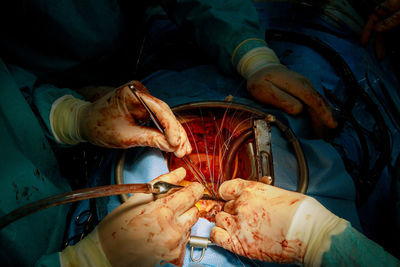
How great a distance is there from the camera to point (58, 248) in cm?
113

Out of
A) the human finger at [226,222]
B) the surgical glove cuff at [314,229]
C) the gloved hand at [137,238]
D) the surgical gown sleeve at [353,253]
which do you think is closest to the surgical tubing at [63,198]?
the gloved hand at [137,238]

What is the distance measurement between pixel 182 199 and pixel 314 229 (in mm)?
582

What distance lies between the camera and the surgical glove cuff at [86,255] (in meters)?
0.86

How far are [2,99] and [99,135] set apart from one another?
0.45 metres

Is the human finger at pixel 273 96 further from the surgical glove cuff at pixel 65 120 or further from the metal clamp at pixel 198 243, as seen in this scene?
the surgical glove cuff at pixel 65 120

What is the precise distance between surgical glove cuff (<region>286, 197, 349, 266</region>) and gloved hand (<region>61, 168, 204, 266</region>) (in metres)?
0.49

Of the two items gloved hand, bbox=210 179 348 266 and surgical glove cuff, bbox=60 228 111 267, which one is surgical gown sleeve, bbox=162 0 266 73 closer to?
gloved hand, bbox=210 179 348 266

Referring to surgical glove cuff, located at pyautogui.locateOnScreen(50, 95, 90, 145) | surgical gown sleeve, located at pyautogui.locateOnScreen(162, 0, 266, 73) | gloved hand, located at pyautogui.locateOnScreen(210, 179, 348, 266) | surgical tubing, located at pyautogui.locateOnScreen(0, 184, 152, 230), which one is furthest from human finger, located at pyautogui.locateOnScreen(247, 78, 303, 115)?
surgical glove cuff, located at pyautogui.locateOnScreen(50, 95, 90, 145)

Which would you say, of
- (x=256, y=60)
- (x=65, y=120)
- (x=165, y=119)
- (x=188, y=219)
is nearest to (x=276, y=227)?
(x=188, y=219)

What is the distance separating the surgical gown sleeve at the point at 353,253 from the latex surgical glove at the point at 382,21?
186cm

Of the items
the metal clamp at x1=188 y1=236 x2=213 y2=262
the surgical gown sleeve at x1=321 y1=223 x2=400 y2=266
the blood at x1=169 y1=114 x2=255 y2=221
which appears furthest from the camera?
the blood at x1=169 y1=114 x2=255 y2=221

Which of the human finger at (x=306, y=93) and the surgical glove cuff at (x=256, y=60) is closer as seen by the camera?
the human finger at (x=306, y=93)

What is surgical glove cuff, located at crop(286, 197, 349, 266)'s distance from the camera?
85cm

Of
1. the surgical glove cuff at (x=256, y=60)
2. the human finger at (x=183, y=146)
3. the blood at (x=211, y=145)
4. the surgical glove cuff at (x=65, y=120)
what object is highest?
the surgical glove cuff at (x=65, y=120)
